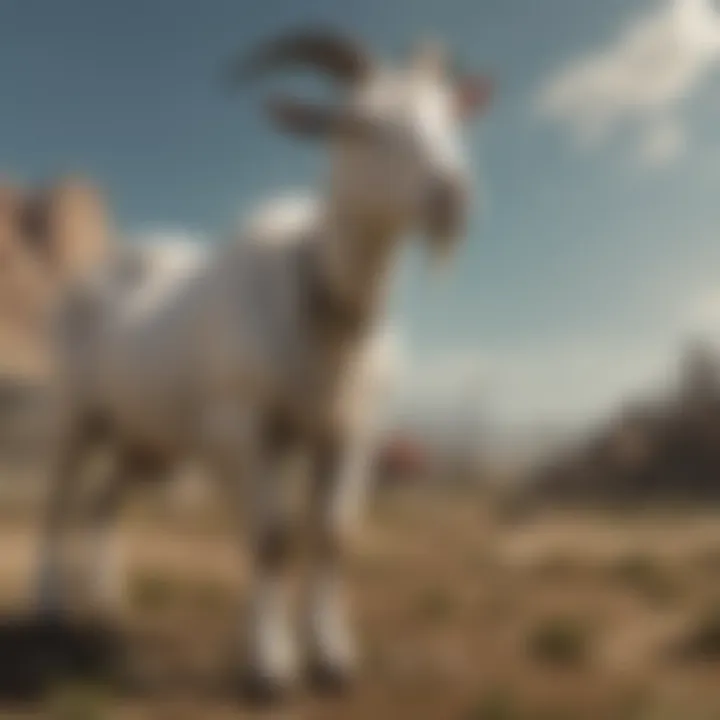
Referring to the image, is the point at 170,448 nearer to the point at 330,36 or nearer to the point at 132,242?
the point at 132,242

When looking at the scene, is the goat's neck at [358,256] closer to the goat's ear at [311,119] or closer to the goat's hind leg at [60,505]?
the goat's ear at [311,119]

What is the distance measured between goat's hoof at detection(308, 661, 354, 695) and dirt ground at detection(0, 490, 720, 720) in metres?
0.06

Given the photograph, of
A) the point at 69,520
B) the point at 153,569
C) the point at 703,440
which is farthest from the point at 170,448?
the point at 703,440

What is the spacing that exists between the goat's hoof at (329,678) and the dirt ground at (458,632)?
0.06 meters

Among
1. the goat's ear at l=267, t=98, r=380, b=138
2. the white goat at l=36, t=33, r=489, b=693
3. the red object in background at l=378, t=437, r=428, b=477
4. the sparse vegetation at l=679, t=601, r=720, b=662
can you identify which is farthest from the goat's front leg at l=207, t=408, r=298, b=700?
the red object in background at l=378, t=437, r=428, b=477

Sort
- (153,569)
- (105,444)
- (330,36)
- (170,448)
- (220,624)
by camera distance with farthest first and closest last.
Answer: (153,569)
(105,444)
(220,624)
(170,448)
(330,36)

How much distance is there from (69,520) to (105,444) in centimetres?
39

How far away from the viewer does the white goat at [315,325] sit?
3.06 metres

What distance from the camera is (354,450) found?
11.6ft

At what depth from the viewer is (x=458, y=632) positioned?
420cm

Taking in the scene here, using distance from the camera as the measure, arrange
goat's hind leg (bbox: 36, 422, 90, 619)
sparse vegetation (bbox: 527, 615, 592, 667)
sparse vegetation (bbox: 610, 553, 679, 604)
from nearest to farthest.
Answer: sparse vegetation (bbox: 527, 615, 592, 667) → goat's hind leg (bbox: 36, 422, 90, 619) → sparse vegetation (bbox: 610, 553, 679, 604)

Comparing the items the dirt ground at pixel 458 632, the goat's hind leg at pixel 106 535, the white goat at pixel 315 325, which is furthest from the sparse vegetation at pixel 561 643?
the goat's hind leg at pixel 106 535

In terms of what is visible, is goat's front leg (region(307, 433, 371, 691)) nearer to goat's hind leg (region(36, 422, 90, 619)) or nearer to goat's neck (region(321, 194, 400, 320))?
goat's neck (region(321, 194, 400, 320))

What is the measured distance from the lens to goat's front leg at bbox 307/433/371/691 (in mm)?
3482
